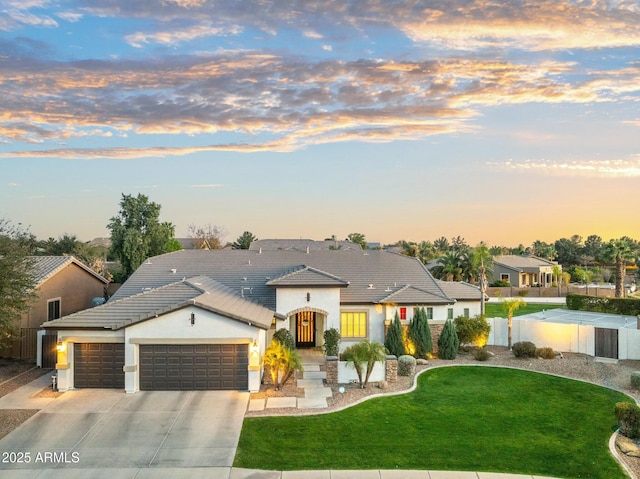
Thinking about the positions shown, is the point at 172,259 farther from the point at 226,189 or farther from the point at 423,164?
the point at 423,164

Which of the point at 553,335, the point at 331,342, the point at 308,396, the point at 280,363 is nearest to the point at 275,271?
the point at 331,342

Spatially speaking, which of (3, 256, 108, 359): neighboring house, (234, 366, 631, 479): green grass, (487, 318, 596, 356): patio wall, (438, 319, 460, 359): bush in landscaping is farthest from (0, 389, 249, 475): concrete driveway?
(487, 318, 596, 356): patio wall

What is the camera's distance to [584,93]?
26219 mm

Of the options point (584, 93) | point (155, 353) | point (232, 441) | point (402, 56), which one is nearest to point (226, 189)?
point (402, 56)

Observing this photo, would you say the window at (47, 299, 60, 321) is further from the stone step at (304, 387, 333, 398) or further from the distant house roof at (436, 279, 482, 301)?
the distant house roof at (436, 279, 482, 301)

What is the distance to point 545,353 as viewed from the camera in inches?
997

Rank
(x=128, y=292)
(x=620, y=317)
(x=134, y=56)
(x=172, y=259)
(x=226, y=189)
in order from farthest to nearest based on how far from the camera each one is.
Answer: (x=226, y=189)
(x=620, y=317)
(x=172, y=259)
(x=128, y=292)
(x=134, y=56)

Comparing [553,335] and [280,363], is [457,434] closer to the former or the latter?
[280,363]

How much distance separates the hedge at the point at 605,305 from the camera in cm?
3685

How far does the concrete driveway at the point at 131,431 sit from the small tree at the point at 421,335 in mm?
10337

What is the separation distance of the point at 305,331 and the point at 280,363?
28.9 ft

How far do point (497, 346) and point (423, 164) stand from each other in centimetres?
1428

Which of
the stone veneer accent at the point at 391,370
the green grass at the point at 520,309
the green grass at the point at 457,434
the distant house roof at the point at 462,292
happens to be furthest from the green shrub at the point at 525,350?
the green grass at the point at 520,309

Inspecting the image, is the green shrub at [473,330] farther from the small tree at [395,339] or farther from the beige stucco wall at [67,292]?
the beige stucco wall at [67,292]
